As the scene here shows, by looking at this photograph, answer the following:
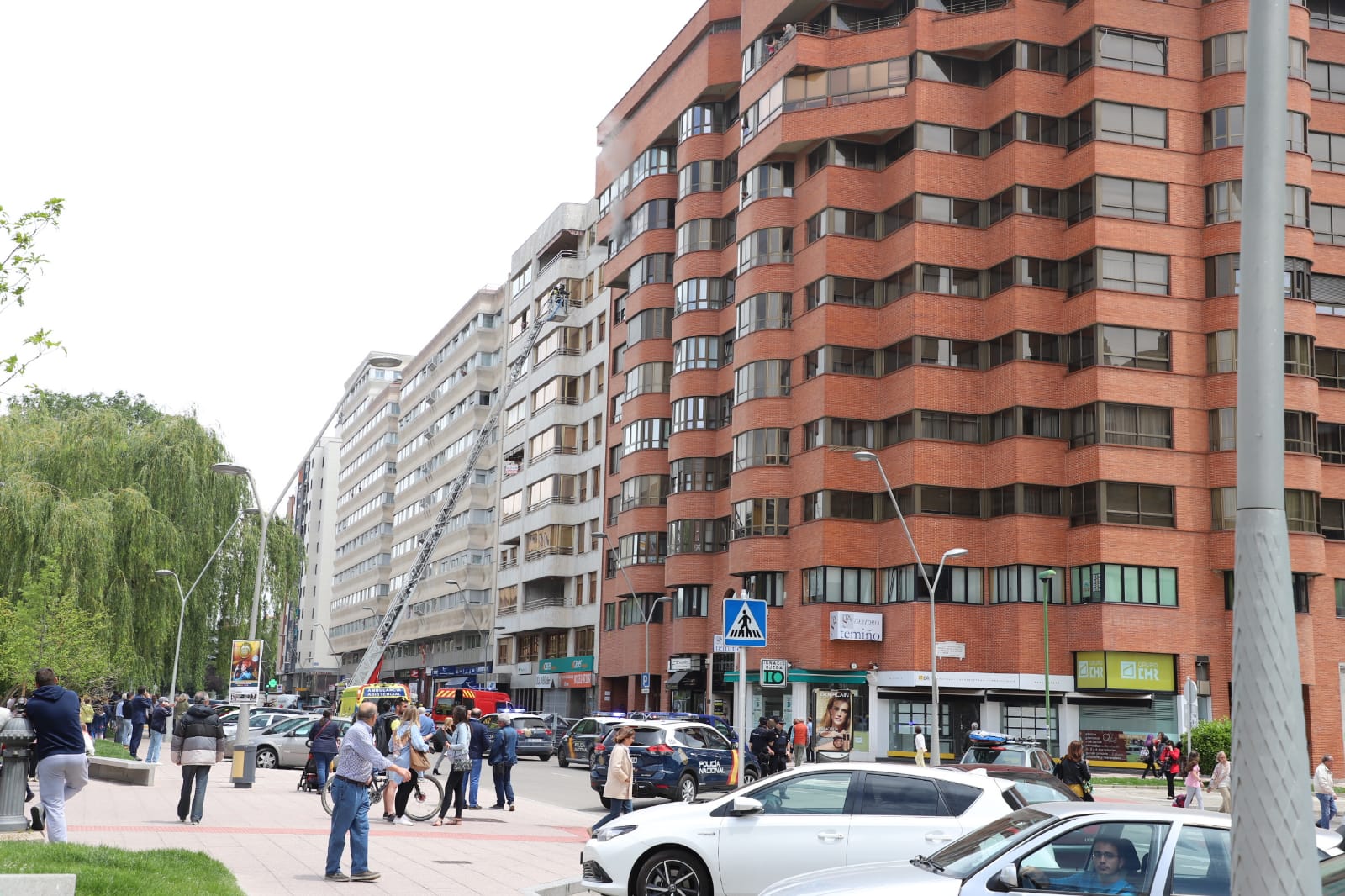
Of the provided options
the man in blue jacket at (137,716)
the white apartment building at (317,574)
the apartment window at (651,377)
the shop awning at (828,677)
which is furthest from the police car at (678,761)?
the white apartment building at (317,574)

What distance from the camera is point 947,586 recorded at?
52.5 meters

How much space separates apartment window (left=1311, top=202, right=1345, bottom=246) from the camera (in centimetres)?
5525

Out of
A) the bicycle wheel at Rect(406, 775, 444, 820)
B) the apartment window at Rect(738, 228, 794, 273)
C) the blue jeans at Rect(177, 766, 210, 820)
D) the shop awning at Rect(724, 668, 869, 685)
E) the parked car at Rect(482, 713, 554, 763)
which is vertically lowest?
the parked car at Rect(482, 713, 554, 763)

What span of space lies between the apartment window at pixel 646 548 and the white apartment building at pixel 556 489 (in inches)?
254

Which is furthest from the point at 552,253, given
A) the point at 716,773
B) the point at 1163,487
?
the point at 716,773

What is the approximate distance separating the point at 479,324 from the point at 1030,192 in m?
53.1

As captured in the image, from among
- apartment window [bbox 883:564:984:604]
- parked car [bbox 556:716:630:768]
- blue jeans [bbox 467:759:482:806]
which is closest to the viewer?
blue jeans [bbox 467:759:482:806]

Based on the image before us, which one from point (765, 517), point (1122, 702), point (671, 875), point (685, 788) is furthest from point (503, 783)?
point (765, 517)

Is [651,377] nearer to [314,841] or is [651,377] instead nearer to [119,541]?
[119,541]

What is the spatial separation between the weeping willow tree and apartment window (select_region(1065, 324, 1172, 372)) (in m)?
31.5

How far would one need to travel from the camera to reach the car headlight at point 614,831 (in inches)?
480

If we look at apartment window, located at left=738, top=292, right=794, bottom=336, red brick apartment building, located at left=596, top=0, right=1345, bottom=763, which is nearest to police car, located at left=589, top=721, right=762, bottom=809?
red brick apartment building, located at left=596, top=0, right=1345, bottom=763

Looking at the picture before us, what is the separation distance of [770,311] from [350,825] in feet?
152

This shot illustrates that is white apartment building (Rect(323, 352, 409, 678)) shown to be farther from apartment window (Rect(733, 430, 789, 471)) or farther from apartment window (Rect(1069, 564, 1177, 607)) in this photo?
apartment window (Rect(1069, 564, 1177, 607))
